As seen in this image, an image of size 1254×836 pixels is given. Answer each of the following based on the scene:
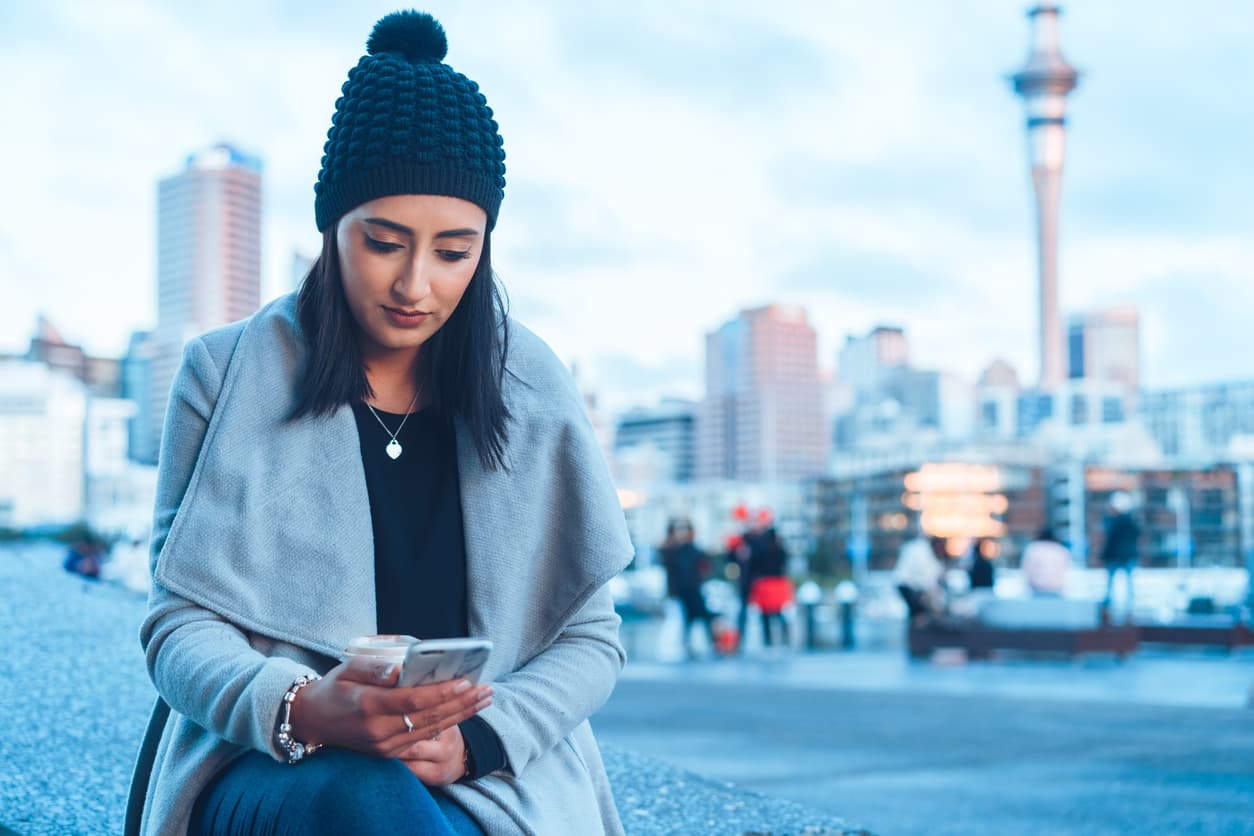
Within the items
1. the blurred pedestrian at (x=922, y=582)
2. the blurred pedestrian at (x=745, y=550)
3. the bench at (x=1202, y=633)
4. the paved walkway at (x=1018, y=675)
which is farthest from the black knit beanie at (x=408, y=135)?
the bench at (x=1202, y=633)

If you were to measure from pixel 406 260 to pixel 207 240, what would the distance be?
5450 inches

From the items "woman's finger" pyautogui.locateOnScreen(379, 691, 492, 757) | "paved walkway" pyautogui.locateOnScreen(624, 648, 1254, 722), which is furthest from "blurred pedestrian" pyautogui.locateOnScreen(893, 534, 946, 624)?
"woman's finger" pyautogui.locateOnScreen(379, 691, 492, 757)

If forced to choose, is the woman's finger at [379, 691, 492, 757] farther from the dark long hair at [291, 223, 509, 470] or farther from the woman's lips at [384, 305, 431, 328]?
the woman's lips at [384, 305, 431, 328]

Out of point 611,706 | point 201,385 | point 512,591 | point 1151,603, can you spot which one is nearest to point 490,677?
point 512,591

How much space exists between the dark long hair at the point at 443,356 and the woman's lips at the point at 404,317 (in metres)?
0.07

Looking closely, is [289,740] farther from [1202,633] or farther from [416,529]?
[1202,633]

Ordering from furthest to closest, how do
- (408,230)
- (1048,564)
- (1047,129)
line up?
(1047,129), (1048,564), (408,230)

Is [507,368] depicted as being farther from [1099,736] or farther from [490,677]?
[1099,736]

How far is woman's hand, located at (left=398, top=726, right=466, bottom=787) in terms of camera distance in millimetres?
1672

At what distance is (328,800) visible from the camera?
5.06ft

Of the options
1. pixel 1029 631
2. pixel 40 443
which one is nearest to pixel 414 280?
pixel 1029 631

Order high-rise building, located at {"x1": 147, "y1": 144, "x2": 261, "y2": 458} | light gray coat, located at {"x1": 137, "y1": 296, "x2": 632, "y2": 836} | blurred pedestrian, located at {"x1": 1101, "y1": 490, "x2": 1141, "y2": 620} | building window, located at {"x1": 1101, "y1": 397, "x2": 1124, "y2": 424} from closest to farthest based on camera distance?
1. light gray coat, located at {"x1": 137, "y1": 296, "x2": 632, "y2": 836}
2. blurred pedestrian, located at {"x1": 1101, "y1": 490, "x2": 1141, "y2": 620}
3. high-rise building, located at {"x1": 147, "y1": 144, "x2": 261, "y2": 458}
4. building window, located at {"x1": 1101, "y1": 397, "x2": 1124, "y2": 424}

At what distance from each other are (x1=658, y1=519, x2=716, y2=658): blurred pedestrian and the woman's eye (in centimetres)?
1326

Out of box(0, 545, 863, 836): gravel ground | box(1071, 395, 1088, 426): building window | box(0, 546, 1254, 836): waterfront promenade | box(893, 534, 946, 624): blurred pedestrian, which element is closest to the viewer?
box(0, 545, 863, 836): gravel ground
